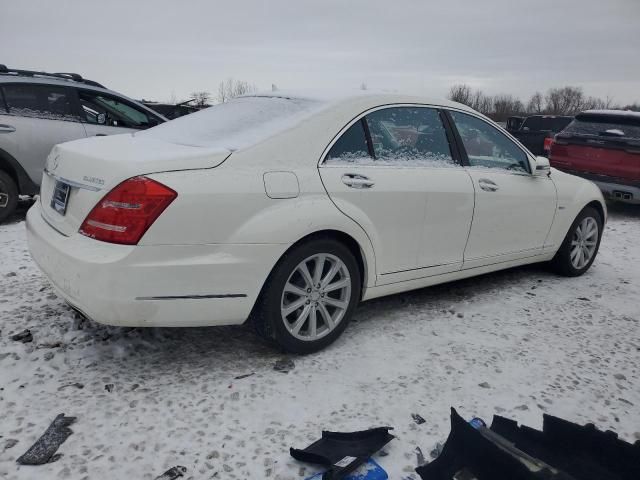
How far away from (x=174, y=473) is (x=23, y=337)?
5.40 ft

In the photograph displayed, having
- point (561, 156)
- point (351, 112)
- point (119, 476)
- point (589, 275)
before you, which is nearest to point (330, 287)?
point (351, 112)

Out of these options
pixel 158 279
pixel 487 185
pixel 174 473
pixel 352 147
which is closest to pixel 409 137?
pixel 352 147

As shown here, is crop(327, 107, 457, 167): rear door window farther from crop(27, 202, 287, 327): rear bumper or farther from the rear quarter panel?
the rear quarter panel

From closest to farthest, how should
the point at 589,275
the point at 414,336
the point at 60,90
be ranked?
the point at 414,336
the point at 589,275
the point at 60,90

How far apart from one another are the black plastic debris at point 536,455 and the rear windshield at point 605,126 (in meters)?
7.20

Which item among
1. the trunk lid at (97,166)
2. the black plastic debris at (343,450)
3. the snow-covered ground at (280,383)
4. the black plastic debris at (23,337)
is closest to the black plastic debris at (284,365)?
the snow-covered ground at (280,383)

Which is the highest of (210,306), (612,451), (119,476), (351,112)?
(351,112)

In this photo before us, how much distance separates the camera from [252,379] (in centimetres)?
296

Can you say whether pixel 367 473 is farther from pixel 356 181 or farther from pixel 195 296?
pixel 356 181

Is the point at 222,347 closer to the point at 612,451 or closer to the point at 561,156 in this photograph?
the point at 612,451

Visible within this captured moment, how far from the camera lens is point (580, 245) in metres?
5.21

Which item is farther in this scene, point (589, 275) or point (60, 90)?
point (60, 90)

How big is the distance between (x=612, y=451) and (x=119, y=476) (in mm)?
2052

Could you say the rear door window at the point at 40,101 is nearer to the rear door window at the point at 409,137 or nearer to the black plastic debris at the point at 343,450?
the rear door window at the point at 409,137
